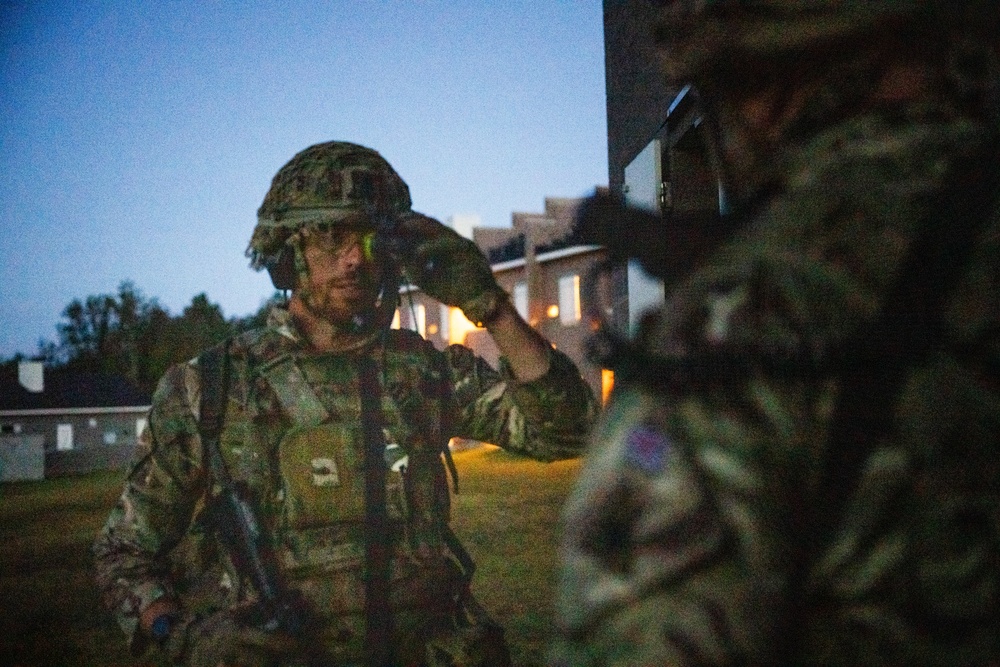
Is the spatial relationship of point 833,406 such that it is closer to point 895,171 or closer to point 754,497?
A: point 754,497

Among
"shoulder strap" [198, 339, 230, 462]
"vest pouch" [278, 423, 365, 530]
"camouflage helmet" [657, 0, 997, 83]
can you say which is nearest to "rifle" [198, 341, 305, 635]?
"shoulder strap" [198, 339, 230, 462]

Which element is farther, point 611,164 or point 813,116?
point 611,164

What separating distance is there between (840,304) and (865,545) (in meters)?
0.21

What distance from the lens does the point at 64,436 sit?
3105 centimetres

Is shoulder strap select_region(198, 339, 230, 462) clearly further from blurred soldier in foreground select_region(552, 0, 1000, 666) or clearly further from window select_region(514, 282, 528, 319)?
window select_region(514, 282, 528, 319)

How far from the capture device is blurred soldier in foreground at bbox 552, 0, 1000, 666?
0.67 metres

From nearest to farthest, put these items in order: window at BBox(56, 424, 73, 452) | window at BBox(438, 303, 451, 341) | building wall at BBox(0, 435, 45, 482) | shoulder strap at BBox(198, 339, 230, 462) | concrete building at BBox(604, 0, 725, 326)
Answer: shoulder strap at BBox(198, 339, 230, 462)
concrete building at BBox(604, 0, 725, 326)
window at BBox(438, 303, 451, 341)
building wall at BBox(0, 435, 45, 482)
window at BBox(56, 424, 73, 452)

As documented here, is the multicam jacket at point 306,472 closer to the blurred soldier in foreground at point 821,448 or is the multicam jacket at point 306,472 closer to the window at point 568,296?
the blurred soldier in foreground at point 821,448

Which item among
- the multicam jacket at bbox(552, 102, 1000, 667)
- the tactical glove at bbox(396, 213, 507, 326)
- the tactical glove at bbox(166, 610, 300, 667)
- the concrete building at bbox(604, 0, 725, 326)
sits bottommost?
the tactical glove at bbox(166, 610, 300, 667)

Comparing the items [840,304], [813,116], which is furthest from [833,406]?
[813,116]

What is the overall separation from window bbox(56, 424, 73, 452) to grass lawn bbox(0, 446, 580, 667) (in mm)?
18388

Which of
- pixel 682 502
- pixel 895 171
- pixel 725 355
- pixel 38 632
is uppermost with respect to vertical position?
pixel 895 171

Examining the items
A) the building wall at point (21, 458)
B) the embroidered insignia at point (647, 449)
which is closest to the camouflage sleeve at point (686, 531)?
the embroidered insignia at point (647, 449)

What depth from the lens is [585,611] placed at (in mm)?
713
